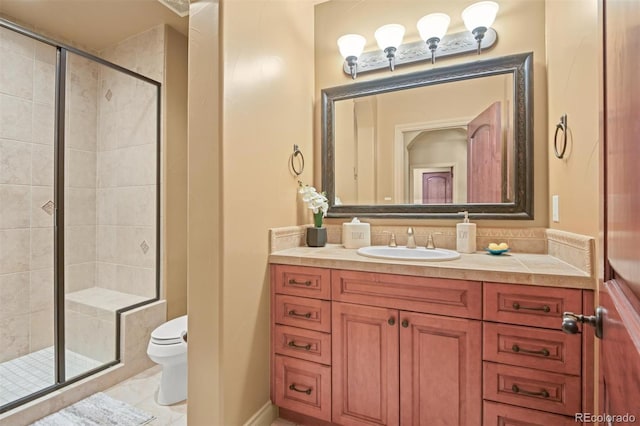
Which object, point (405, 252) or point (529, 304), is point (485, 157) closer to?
point (405, 252)

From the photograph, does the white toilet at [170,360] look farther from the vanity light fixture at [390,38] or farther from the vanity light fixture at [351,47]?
the vanity light fixture at [390,38]

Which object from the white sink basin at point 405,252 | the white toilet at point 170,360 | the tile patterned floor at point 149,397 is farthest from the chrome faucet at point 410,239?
the tile patterned floor at point 149,397

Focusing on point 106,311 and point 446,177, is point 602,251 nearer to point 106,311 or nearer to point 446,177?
point 446,177

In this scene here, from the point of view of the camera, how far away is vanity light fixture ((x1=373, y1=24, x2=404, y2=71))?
1896 millimetres

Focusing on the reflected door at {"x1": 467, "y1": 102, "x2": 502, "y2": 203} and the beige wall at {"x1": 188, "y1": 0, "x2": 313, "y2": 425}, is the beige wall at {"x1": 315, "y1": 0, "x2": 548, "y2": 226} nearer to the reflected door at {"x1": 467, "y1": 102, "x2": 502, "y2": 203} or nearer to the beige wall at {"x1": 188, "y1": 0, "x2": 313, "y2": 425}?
the reflected door at {"x1": 467, "y1": 102, "x2": 502, "y2": 203}

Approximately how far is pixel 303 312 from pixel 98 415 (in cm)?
136

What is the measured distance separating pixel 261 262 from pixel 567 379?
1.36m

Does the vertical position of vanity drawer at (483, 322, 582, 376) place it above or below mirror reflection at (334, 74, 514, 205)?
below

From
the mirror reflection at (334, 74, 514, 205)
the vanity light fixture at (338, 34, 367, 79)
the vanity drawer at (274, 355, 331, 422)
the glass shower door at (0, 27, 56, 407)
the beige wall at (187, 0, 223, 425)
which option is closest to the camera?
the beige wall at (187, 0, 223, 425)

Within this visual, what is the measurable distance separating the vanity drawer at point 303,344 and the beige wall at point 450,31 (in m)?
0.85

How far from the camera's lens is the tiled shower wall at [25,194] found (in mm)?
2268

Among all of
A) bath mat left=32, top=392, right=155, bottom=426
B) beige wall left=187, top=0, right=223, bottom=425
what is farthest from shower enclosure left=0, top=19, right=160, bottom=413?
beige wall left=187, top=0, right=223, bottom=425

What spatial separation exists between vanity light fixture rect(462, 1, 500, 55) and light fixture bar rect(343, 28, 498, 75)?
0.06 m

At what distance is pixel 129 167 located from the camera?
8.75ft
